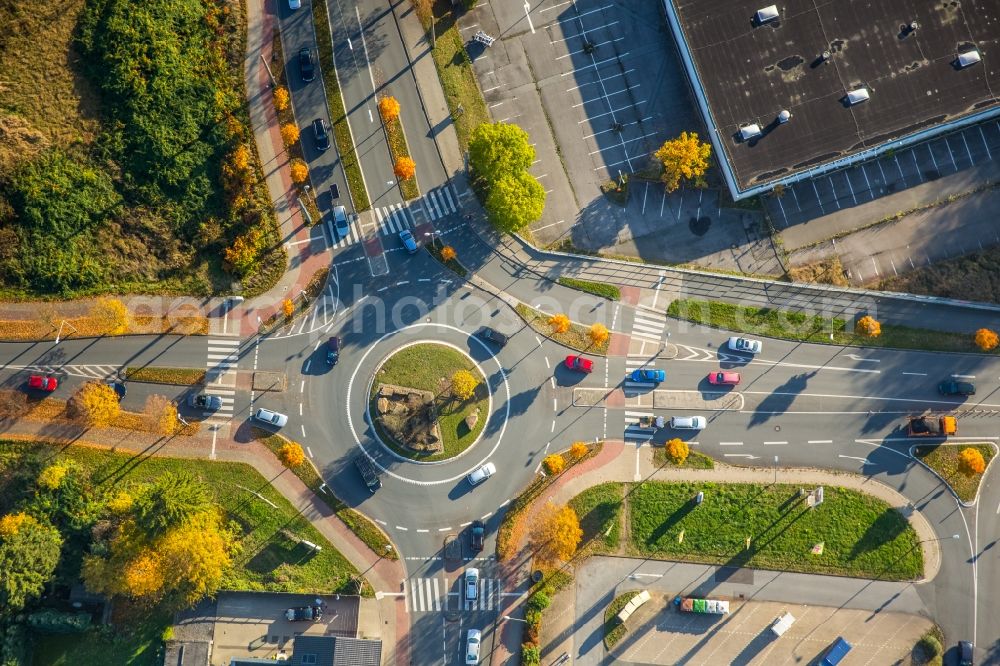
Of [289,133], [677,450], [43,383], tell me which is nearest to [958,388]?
[677,450]

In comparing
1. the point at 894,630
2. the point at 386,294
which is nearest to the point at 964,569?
the point at 894,630

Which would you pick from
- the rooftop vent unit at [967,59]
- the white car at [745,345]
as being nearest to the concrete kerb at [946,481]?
the white car at [745,345]

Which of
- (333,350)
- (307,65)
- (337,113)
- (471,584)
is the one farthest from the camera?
(337,113)

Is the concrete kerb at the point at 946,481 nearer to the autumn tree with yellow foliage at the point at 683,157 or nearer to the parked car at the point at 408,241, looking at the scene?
the autumn tree with yellow foliage at the point at 683,157

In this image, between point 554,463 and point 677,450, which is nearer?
point 677,450

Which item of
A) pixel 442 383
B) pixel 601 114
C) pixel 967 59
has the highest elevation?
pixel 601 114

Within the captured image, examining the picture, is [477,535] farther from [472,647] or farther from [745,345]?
[745,345]

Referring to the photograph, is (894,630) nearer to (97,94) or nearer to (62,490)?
(62,490)
